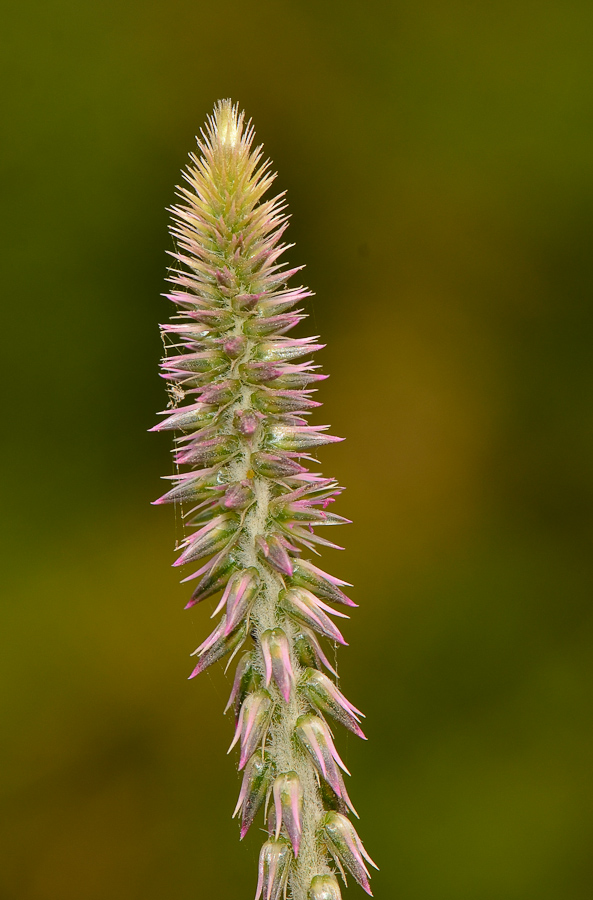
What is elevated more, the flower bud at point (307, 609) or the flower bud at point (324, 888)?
the flower bud at point (307, 609)

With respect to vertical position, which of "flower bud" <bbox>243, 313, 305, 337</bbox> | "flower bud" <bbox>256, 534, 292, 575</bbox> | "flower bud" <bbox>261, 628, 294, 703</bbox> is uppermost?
"flower bud" <bbox>243, 313, 305, 337</bbox>

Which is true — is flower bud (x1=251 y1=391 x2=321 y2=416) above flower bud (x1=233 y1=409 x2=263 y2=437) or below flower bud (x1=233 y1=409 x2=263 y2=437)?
above

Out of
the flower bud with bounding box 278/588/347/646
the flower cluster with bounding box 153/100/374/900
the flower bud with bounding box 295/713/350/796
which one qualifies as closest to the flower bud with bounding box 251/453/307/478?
the flower cluster with bounding box 153/100/374/900

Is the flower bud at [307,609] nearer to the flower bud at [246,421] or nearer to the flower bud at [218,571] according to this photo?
the flower bud at [218,571]

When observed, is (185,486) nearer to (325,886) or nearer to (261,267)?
(261,267)

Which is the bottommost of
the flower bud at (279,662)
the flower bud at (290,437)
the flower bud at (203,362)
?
the flower bud at (279,662)

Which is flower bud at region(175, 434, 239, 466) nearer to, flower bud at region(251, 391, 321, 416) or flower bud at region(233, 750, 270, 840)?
flower bud at region(251, 391, 321, 416)

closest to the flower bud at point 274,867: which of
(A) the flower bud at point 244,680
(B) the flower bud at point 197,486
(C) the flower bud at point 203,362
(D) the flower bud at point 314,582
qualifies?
(A) the flower bud at point 244,680
